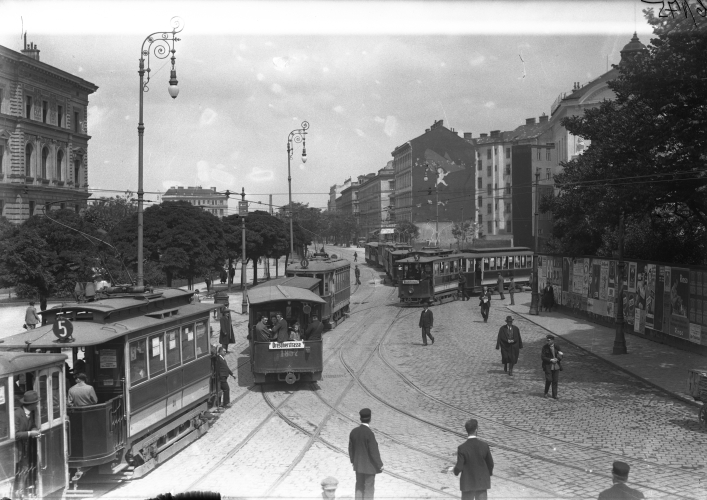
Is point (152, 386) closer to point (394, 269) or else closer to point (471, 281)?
point (471, 281)

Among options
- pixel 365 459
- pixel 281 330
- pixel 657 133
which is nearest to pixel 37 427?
pixel 365 459

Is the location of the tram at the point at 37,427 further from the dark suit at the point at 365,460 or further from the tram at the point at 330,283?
the tram at the point at 330,283

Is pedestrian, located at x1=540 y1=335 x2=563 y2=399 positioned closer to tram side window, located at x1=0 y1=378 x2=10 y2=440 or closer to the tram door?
the tram door

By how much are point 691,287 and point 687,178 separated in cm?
379

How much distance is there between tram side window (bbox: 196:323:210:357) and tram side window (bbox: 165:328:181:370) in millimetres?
1065

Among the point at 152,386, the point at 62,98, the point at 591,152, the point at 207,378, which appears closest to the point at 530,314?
the point at 591,152

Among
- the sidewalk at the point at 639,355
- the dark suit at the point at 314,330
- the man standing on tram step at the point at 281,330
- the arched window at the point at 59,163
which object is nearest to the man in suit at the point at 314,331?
the dark suit at the point at 314,330

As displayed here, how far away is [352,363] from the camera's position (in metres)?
21.6

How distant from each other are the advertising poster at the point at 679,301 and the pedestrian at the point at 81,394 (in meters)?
18.7

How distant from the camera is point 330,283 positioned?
29.2m

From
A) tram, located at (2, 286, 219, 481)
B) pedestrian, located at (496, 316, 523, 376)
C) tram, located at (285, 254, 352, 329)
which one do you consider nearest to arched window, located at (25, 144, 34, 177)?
tram, located at (285, 254, 352, 329)

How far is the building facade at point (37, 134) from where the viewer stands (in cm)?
4203

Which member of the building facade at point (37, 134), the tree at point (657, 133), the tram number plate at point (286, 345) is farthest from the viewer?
the building facade at point (37, 134)

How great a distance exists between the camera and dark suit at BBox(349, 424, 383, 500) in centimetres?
864
